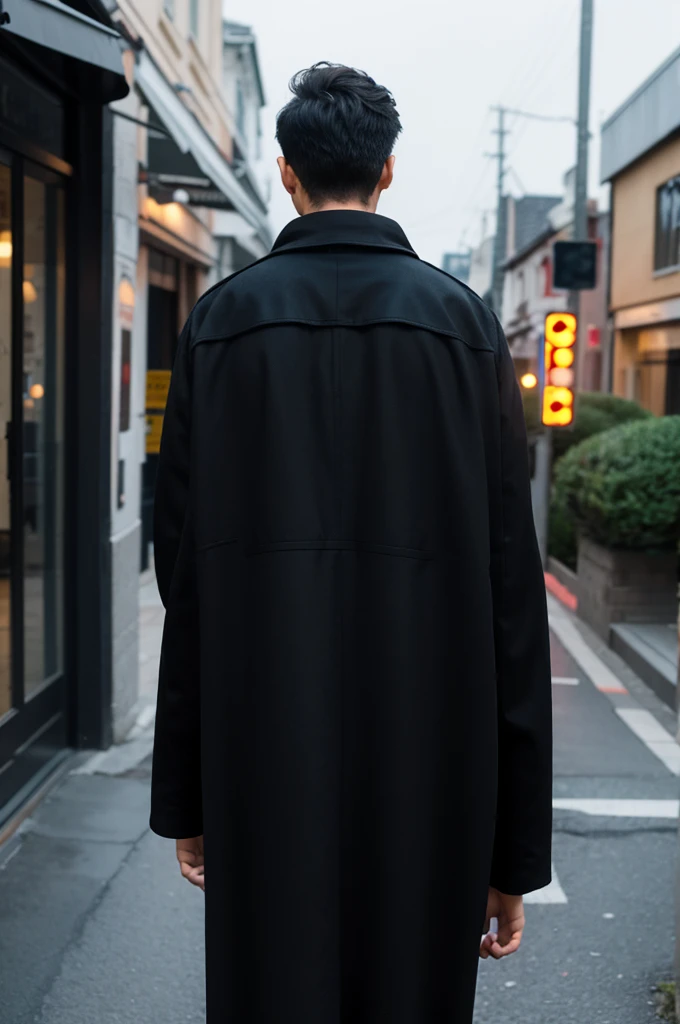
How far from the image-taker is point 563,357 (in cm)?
1096

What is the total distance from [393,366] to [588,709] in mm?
5653

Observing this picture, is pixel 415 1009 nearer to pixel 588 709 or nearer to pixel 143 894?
pixel 143 894

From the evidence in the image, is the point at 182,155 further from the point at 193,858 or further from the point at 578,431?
the point at 193,858

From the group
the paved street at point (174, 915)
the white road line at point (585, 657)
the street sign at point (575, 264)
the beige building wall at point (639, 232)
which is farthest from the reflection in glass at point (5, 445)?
the beige building wall at point (639, 232)

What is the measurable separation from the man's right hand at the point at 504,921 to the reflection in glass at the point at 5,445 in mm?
3103

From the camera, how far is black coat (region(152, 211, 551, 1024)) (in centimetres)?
181

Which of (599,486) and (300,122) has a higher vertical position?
(300,122)

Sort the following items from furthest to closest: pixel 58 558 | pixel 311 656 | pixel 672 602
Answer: pixel 672 602 < pixel 58 558 < pixel 311 656

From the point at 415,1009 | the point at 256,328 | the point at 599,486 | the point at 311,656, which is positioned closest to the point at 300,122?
the point at 256,328

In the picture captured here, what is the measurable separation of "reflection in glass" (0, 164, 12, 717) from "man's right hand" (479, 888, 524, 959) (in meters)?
3.10

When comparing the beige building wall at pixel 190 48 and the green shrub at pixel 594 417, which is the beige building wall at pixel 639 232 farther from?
the beige building wall at pixel 190 48

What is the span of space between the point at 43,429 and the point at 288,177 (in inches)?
140

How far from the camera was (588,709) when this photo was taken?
7090 mm

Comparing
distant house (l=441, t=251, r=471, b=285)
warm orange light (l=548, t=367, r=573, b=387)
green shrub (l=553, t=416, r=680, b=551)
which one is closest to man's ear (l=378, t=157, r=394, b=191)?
green shrub (l=553, t=416, r=680, b=551)
